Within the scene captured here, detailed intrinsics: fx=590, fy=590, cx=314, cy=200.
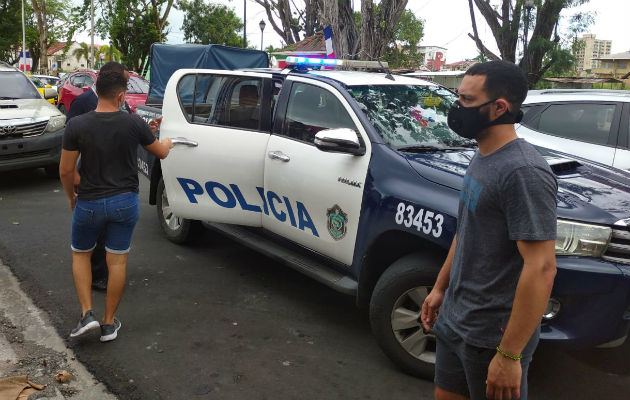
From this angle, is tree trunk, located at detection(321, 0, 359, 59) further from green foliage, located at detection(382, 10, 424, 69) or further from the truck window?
green foliage, located at detection(382, 10, 424, 69)

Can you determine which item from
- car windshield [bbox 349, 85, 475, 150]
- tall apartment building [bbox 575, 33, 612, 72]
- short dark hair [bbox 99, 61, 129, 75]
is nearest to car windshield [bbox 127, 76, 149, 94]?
tall apartment building [bbox 575, 33, 612, 72]

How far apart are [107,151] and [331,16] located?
32.3 ft

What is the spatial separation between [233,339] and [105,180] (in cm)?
135

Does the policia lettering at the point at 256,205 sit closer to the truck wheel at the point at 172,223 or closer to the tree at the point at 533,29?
the truck wheel at the point at 172,223

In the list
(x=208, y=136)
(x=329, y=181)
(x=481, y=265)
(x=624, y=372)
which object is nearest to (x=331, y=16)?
(x=208, y=136)

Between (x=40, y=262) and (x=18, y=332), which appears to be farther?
(x=40, y=262)

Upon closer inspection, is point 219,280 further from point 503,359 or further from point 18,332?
point 503,359

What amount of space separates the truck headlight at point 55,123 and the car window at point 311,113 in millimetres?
5274

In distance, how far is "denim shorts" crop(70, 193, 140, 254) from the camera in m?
3.77

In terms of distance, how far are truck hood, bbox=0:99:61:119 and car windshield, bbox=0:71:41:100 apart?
0.26 metres

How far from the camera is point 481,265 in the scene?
198cm

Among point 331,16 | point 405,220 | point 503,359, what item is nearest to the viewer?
point 503,359

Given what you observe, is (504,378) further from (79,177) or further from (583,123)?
(583,123)

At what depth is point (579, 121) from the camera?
19.5 ft
